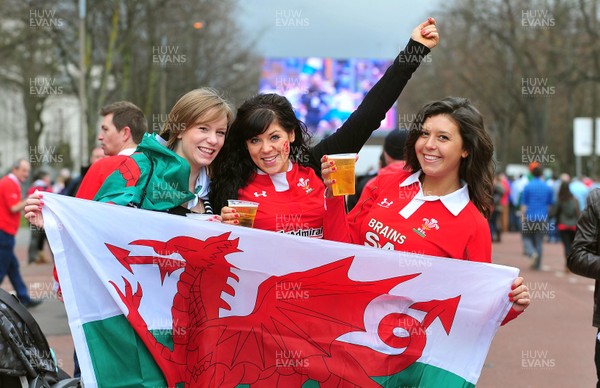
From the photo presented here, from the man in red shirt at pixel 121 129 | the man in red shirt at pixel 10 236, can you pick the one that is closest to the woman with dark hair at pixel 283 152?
the man in red shirt at pixel 121 129

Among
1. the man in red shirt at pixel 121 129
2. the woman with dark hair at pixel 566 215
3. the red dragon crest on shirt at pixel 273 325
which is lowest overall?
the woman with dark hair at pixel 566 215

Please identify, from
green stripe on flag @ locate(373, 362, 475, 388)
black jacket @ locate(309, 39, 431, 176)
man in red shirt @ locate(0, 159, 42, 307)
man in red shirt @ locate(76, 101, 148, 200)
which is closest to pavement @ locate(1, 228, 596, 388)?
man in red shirt @ locate(0, 159, 42, 307)

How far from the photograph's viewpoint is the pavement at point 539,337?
734 centimetres

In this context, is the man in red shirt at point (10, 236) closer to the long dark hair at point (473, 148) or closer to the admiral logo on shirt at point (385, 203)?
the admiral logo on shirt at point (385, 203)

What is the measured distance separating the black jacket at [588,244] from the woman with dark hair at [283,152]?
50.8 inches

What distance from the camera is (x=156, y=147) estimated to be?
13.5ft

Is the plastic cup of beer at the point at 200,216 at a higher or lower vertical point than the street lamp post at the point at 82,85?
lower

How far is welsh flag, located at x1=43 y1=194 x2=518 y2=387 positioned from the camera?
12.8 feet

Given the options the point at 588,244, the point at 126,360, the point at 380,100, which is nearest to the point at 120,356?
the point at 126,360

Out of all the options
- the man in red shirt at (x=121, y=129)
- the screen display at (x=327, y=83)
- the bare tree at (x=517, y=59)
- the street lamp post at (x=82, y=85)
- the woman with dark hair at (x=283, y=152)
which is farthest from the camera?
the screen display at (x=327, y=83)

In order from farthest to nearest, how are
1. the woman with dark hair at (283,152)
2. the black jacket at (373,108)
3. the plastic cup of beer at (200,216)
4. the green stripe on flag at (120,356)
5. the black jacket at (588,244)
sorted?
the black jacket at (588,244)
the black jacket at (373,108)
the woman with dark hair at (283,152)
the plastic cup of beer at (200,216)
the green stripe on flag at (120,356)

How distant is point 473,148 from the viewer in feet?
13.4

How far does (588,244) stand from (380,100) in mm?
1426

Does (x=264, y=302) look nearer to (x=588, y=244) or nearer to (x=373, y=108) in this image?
(x=373, y=108)
